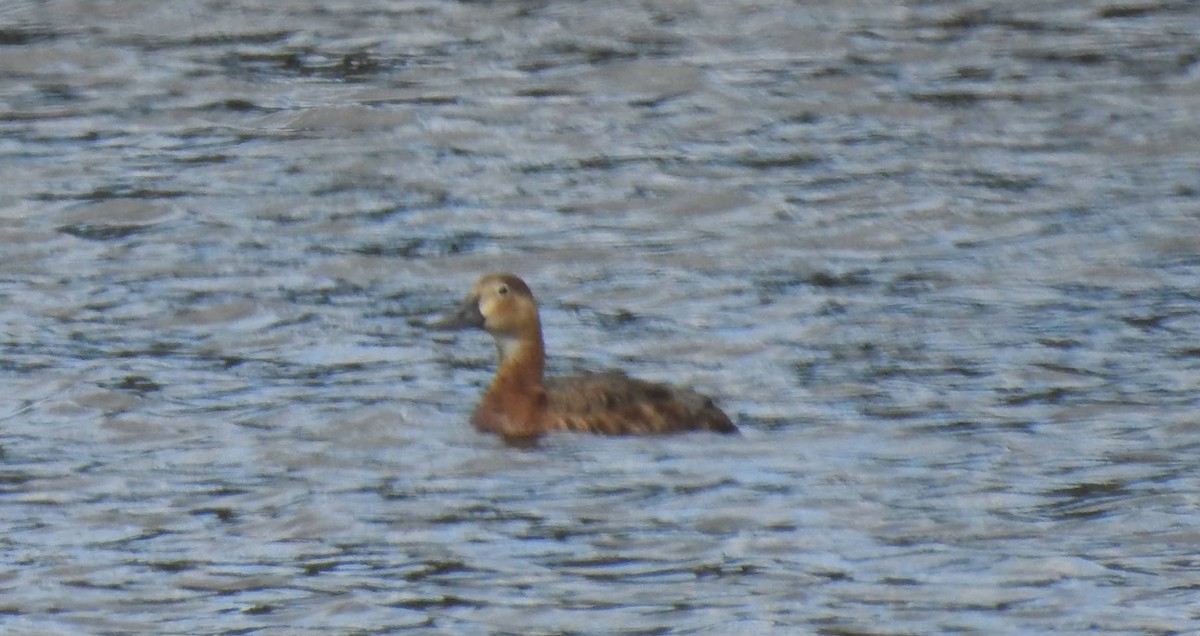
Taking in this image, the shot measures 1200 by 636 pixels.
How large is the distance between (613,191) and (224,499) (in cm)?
611

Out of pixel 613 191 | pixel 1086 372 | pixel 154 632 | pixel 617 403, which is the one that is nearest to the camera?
pixel 154 632

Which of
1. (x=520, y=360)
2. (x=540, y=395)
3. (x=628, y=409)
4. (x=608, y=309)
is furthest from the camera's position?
(x=608, y=309)

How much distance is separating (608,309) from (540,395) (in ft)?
6.92

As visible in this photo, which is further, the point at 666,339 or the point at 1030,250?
the point at 1030,250

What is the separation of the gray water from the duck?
12 centimetres

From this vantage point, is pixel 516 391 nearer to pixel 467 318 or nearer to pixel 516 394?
pixel 516 394

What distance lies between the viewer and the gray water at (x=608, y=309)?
849cm

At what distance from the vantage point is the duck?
1050cm

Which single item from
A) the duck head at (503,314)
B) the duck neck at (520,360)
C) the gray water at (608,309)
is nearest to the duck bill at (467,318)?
the duck head at (503,314)

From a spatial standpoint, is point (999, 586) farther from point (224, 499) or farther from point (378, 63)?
point (378, 63)

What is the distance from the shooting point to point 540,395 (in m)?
10.9

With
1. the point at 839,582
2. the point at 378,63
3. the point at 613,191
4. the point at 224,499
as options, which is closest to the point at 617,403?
the point at 224,499

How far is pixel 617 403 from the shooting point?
10.6 meters

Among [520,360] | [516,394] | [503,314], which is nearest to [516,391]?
[516,394]
